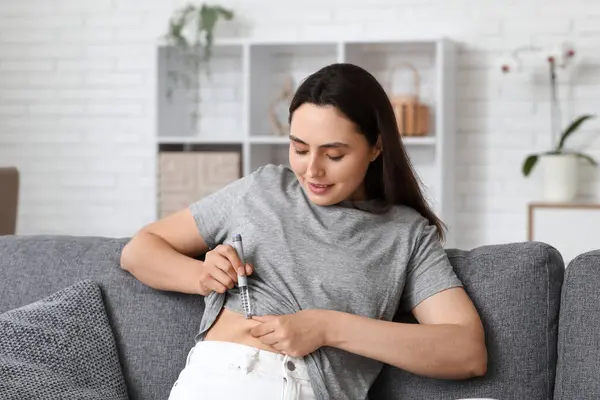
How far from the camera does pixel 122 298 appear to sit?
2113 millimetres

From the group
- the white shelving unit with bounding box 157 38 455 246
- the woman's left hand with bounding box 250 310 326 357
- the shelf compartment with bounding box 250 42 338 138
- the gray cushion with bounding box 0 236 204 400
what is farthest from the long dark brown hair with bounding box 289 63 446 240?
the shelf compartment with bounding box 250 42 338 138

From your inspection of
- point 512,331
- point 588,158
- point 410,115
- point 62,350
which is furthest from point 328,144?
point 588,158

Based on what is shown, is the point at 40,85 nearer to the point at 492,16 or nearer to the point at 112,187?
the point at 112,187

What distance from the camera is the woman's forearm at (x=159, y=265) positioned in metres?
1.98

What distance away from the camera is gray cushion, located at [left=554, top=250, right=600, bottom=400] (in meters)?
1.82

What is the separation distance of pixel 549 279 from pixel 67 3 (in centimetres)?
401

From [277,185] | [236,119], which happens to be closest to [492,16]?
[236,119]

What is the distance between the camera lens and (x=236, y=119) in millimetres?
5168

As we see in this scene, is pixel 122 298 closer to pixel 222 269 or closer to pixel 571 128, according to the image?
pixel 222 269

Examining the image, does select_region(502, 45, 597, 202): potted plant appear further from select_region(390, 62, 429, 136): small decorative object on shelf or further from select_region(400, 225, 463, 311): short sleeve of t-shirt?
select_region(400, 225, 463, 311): short sleeve of t-shirt

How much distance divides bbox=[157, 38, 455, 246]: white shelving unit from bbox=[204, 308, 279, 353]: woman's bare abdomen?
8.95 ft

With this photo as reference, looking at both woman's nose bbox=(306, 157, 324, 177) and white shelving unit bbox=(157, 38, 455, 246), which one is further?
white shelving unit bbox=(157, 38, 455, 246)

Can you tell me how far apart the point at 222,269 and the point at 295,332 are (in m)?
0.20

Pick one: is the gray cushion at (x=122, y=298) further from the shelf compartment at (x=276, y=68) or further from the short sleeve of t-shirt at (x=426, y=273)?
the shelf compartment at (x=276, y=68)
